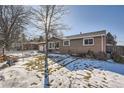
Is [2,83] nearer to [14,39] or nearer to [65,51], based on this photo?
[14,39]

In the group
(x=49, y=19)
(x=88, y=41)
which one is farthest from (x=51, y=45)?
(x=88, y=41)

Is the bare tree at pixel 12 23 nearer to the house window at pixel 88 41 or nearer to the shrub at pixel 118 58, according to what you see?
the house window at pixel 88 41

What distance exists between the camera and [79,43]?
511cm

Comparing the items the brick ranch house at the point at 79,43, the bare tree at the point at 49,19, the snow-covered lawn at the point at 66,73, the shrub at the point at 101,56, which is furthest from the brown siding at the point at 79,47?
the bare tree at the point at 49,19

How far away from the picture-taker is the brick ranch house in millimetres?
4684

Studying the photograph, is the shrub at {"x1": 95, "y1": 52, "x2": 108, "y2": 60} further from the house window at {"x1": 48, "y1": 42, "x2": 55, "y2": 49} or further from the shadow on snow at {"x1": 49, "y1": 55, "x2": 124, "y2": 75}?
the house window at {"x1": 48, "y1": 42, "x2": 55, "y2": 49}

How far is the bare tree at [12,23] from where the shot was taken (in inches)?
178

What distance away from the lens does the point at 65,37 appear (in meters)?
4.69

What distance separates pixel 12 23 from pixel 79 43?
144 cm

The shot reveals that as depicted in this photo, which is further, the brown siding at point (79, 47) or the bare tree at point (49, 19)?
the brown siding at point (79, 47)

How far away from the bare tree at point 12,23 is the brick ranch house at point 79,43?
0.52 m

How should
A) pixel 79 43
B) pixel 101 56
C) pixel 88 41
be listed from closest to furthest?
pixel 101 56, pixel 79 43, pixel 88 41

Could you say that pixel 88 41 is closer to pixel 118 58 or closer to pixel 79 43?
pixel 79 43
